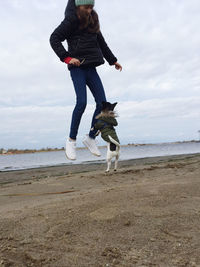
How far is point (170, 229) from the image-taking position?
237 centimetres

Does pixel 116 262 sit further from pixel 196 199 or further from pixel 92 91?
pixel 92 91

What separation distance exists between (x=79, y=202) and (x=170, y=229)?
51.0 inches

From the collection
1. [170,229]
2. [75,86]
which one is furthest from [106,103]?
[170,229]

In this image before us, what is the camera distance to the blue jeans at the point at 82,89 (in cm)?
388

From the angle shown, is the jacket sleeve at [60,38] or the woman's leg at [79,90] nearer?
the jacket sleeve at [60,38]

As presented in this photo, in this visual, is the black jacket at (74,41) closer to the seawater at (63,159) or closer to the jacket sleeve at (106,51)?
the jacket sleeve at (106,51)

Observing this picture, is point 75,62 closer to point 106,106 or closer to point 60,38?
point 60,38

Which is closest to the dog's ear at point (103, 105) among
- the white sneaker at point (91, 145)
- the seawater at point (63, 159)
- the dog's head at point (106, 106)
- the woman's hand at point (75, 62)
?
the dog's head at point (106, 106)

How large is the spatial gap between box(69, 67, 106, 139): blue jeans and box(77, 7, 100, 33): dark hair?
62 centimetres

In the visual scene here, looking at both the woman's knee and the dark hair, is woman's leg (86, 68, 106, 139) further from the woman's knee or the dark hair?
the dark hair

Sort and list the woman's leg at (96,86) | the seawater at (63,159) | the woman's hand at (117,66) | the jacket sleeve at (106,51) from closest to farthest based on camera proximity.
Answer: the woman's leg at (96,86) < the jacket sleeve at (106,51) < the woman's hand at (117,66) < the seawater at (63,159)

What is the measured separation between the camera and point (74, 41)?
386 centimetres

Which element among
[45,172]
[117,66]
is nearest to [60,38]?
[117,66]

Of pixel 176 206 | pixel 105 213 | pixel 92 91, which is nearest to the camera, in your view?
pixel 105 213
